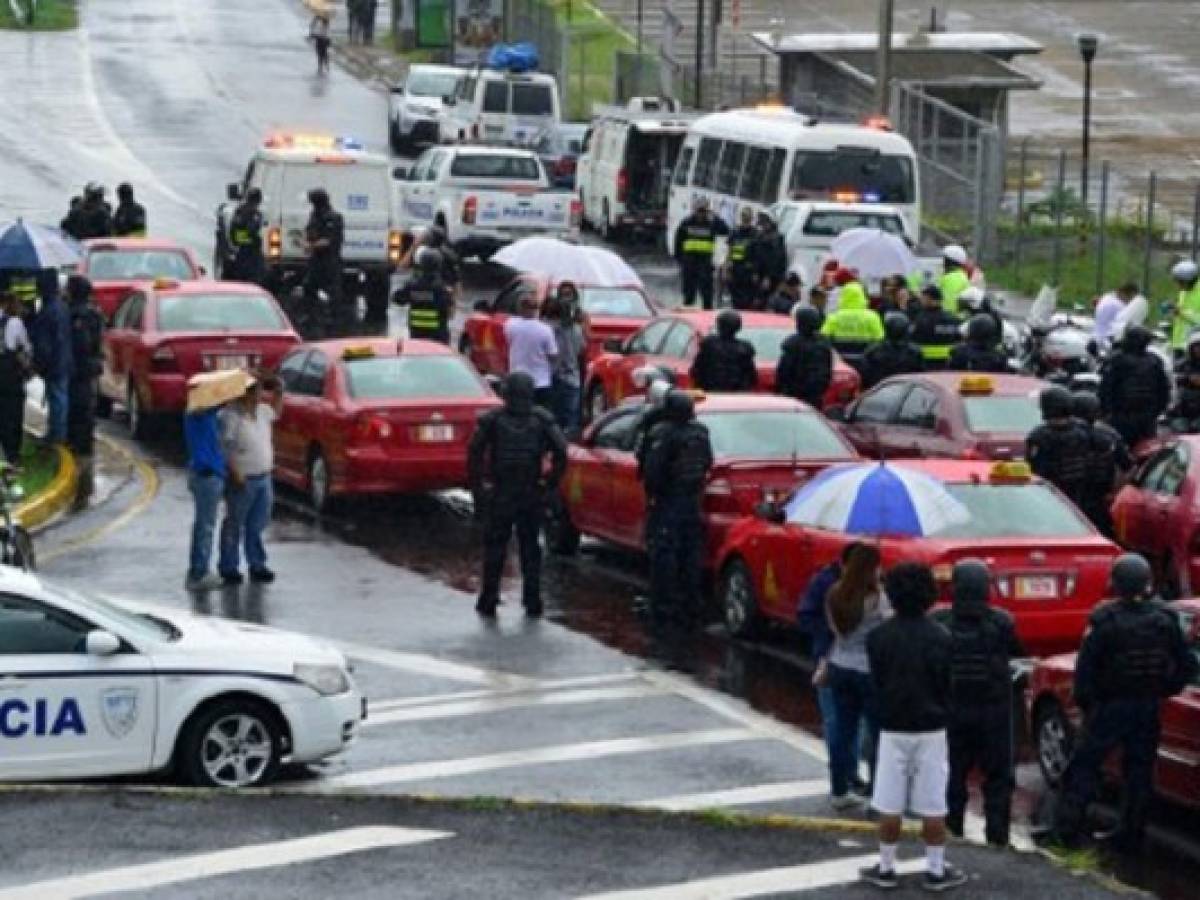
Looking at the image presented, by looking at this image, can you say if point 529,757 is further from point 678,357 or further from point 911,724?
point 678,357

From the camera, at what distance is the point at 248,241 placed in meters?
39.2

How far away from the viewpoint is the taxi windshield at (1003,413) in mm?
25578

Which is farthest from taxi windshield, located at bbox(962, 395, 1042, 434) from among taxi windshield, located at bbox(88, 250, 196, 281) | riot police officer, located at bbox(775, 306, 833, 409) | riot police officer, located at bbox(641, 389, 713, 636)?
taxi windshield, located at bbox(88, 250, 196, 281)

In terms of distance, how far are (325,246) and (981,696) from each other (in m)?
24.3

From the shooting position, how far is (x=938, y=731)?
15211 mm

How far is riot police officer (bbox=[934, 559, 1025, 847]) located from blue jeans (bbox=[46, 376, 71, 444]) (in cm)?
1441

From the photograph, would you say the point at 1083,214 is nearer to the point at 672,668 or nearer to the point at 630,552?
the point at 630,552

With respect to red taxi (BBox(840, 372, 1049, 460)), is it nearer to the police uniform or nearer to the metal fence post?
the police uniform

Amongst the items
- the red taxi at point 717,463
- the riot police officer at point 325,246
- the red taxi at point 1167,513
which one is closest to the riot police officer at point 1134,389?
the red taxi at point 1167,513

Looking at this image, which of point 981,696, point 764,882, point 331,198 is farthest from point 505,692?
point 331,198

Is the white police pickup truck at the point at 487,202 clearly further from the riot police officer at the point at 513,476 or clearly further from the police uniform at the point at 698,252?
the riot police officer at the point at 513,476

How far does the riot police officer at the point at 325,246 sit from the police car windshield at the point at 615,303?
628cm

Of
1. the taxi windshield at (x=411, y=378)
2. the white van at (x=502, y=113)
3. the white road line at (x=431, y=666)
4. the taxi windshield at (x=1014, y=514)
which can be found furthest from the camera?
the white van at (x=502, y=113)

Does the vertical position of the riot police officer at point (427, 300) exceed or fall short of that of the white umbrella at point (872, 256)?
it falls short
